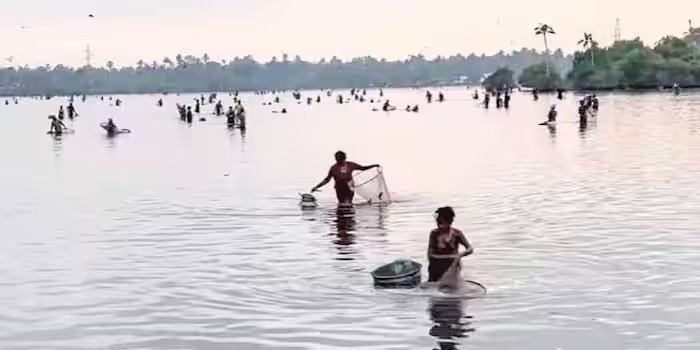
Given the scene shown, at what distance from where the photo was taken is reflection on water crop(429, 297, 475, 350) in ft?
52.8

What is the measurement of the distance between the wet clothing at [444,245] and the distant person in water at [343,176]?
10.7 m

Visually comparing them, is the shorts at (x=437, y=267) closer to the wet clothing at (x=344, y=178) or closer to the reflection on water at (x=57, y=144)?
the wet clothing at (x=344, y=178)

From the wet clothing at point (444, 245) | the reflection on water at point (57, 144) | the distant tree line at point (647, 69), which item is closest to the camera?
the wet clothing at point (444, 245)

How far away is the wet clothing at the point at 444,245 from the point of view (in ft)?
59.9

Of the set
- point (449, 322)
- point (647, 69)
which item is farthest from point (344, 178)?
point (647, 69)

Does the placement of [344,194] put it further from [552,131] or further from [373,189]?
[552,131]

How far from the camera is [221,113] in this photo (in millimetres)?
126000

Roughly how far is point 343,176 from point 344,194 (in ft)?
4.49

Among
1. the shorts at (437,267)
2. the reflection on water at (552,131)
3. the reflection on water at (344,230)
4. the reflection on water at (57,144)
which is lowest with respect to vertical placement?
the reflection on water at (57,144)

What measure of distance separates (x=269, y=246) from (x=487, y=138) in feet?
146

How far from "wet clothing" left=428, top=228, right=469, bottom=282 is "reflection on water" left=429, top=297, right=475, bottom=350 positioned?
0.51m

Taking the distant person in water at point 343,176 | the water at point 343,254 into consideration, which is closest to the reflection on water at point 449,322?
the water at point 343,254

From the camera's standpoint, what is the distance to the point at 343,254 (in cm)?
2431

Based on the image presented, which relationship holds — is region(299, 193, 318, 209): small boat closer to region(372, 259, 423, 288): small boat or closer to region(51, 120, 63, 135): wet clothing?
region(372, 259, 423, 288): small boat
